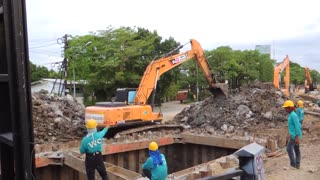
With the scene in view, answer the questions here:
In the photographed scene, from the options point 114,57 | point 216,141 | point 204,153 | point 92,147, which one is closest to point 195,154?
point 204,153

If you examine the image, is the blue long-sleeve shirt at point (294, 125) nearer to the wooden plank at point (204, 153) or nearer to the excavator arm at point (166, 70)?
the wooden plank at point (204, 153)

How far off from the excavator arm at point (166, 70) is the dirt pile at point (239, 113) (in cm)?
81

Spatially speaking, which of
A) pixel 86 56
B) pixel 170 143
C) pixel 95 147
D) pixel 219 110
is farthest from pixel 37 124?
pixel 86 56

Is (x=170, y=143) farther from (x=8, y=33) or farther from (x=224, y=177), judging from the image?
(x=8, y=33)

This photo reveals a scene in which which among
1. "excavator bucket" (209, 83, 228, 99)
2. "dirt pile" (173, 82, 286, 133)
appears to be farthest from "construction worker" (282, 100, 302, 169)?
"excavator bucket" (209, 83, 228, 99)

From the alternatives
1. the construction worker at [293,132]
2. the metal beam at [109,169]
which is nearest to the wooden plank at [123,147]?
the metal beam at [109,169]

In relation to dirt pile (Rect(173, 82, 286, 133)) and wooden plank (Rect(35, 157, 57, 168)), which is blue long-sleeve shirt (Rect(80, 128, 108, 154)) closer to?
wooden plank (Rect(35, 157, 57, 168))

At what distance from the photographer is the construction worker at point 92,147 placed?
25.1 ft

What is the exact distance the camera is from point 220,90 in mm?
19594

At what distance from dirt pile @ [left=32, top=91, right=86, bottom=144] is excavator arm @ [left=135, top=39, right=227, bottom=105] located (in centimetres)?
381

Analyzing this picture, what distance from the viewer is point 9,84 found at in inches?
98.8

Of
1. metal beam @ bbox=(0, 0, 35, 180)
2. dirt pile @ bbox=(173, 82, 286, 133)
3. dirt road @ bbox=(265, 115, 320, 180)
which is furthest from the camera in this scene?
dirt pile @ bbox=(173, 82, 286, 133)

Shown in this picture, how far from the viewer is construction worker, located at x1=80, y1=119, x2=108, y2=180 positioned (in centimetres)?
764

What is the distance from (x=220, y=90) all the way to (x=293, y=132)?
1057cm
